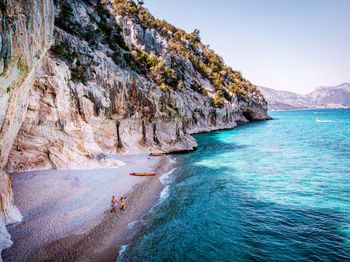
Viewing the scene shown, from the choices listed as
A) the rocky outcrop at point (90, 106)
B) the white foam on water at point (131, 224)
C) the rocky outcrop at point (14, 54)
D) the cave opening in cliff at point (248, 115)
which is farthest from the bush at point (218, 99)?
the rocky outcrop at point (14, 54)

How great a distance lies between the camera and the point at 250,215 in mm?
18156

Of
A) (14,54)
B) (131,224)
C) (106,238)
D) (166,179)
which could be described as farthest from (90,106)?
(14,54)

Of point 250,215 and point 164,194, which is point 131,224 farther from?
point 250,215

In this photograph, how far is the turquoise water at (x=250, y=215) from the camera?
1370cm

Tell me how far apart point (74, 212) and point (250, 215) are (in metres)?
12.6

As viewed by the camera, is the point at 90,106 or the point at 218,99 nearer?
the point at 90,106

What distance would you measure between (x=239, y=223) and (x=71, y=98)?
23.0 m

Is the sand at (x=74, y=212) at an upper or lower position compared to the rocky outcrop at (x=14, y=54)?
lower

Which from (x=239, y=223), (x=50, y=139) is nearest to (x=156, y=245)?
(x=239, y=223)

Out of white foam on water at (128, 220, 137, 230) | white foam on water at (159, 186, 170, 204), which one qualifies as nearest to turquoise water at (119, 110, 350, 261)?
white foam on water at (159, 186, 170, 204)

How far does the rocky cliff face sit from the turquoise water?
9487 mm

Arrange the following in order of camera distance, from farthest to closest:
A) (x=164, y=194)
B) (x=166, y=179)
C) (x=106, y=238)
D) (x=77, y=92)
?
(x=77, y=92)
(x=166, y=179)
(x=164, y=194)
(x=106, y=238)

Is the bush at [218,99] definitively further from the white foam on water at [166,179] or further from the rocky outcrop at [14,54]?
the rocky outcrop at [14,54]

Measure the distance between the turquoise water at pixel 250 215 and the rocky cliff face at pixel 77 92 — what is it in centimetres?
949
